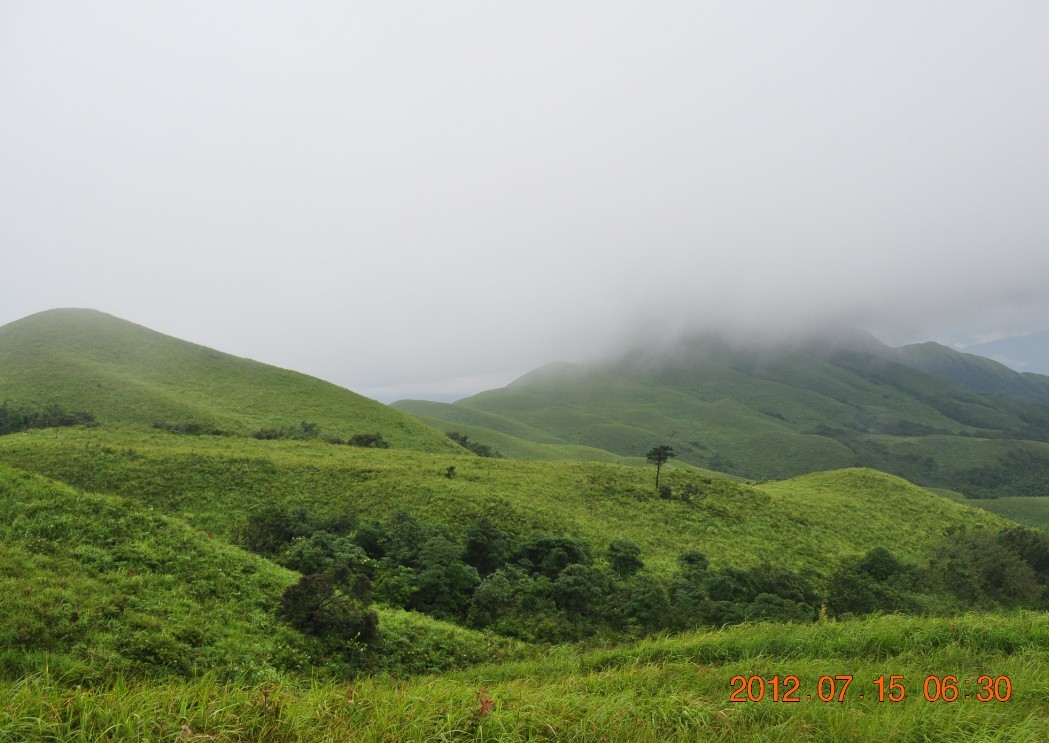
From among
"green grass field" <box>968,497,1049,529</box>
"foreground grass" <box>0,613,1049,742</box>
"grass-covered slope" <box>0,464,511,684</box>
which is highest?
"foreground grass" <box>0,613,1049,742</box>

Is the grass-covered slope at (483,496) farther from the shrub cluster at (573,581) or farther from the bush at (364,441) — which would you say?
the bush at (364,441)

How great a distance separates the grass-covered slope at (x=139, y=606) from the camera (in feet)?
30.4

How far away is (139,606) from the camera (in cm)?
1123

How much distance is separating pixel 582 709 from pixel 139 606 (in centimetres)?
1167

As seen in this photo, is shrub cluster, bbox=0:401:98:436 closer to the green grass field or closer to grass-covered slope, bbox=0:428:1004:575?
grass-covered slope, bbox=0:428:1004:575

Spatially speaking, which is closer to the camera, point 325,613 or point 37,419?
point 325,613

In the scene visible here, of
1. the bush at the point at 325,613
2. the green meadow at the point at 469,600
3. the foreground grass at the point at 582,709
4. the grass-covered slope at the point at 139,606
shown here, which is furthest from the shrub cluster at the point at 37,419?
the foreground grass at the point at 582,709

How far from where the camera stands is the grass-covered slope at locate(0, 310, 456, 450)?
56.8m

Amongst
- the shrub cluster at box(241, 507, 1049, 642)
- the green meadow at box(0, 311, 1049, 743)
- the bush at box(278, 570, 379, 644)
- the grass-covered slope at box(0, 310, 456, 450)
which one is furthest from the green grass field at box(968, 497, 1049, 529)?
the bush at box(278, 570, 379, 644)
